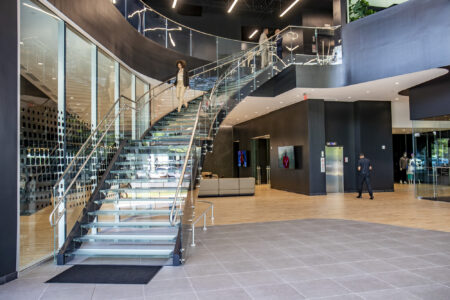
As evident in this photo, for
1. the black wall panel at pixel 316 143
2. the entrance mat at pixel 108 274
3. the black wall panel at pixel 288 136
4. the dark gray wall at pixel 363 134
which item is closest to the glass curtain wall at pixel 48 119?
the entrance mat at pixel 108 274

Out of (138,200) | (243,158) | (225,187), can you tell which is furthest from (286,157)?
(138,200)

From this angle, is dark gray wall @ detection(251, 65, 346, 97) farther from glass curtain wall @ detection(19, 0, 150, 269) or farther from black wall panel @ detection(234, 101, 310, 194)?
glass curtain wall @ detection(19, 0, 150, 269)

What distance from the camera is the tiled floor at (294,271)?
3809 mm

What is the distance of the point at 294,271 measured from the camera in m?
4.54

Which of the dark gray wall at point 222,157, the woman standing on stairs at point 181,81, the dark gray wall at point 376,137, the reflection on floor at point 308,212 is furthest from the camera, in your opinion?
the dark gray wall at point 222,157

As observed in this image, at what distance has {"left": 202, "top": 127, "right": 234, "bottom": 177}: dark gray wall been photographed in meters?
22.8

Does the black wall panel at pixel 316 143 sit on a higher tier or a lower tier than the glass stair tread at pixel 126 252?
higher

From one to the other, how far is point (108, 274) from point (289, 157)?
439 inches

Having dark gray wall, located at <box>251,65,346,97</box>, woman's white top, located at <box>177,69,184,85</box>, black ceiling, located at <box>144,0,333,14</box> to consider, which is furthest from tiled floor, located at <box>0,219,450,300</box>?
black ceiling, located at <box>144,0,333,14</box>

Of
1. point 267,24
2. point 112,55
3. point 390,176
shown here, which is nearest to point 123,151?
point 112,55

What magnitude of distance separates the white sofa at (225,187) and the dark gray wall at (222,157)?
8.80 m

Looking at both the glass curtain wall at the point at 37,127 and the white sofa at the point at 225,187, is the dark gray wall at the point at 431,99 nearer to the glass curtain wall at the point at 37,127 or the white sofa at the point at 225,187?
the white sofa at the point at 225,187

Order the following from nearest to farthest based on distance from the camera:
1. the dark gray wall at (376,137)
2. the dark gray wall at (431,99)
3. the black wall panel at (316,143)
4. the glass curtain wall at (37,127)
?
the glass curtain wall at (37,127) → the dark gray wall at (431,99) → the black wall panel at (316,143) → the dark gray wall at (376,137)

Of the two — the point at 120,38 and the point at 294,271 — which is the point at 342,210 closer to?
the point at 294,271
